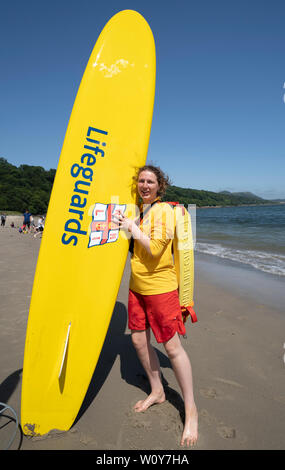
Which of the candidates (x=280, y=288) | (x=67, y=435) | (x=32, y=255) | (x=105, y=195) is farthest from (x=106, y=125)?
(x=32, y=255)

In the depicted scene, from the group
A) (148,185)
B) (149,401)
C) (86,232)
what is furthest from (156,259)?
(149,401)

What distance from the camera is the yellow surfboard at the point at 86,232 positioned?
1649mm

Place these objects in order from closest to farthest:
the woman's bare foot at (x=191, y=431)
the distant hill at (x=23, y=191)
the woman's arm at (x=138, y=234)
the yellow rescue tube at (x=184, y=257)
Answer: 1. the woman's arm at (x=138, y=234)
2. the woman's bare foot at (x=191, y=431)
3. the yellow rescue tube at (x=184, y=257)
4. the distant hill at (x=23, y=191)

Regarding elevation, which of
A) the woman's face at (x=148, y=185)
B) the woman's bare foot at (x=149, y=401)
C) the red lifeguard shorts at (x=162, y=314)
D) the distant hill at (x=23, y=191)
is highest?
the distant hill at (x=23, y=191)

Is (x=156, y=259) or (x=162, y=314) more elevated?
(x=156, y=259)

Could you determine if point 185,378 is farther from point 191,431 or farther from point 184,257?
point 184,257

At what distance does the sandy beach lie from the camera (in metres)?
1.55

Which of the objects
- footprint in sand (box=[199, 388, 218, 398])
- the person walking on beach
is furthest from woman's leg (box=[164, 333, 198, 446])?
footprint in sand (box=[199, 388, 218, 398])

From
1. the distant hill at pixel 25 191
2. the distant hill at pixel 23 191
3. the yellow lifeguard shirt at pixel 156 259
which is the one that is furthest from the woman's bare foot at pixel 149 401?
the distant hill at pixel 23 191

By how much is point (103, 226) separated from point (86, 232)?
5.3 inches

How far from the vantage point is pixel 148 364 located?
5.73ft

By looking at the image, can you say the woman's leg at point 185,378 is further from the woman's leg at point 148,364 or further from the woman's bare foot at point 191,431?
the woman's leg at point 148,364

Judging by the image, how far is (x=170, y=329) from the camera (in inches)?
60.1
